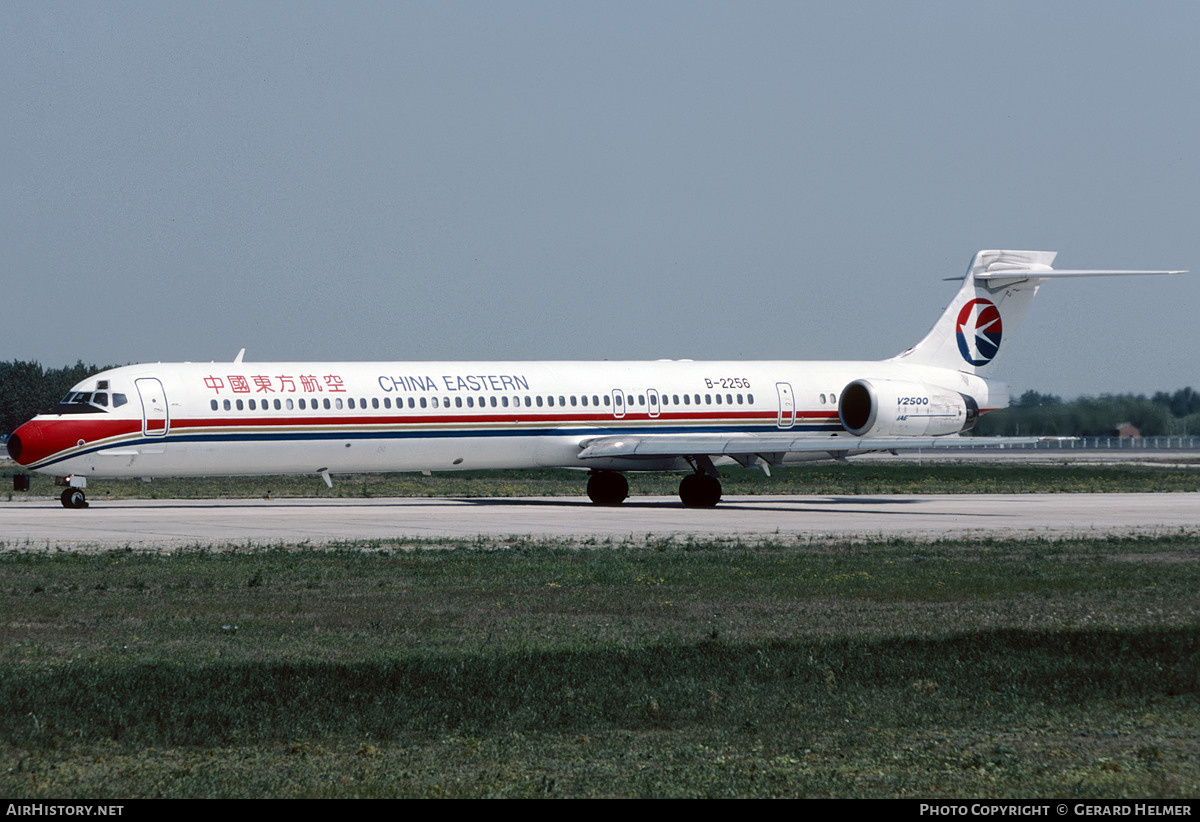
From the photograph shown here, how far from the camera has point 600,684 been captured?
11.0 meters

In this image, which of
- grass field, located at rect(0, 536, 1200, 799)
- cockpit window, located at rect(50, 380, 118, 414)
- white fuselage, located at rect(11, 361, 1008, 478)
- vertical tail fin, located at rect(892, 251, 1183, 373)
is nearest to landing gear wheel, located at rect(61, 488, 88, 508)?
white fuselage, located at rect(11, 361, 1008, 478)

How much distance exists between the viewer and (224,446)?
3397 centimetres

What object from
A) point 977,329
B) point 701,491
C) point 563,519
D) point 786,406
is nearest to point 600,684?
point 563,519

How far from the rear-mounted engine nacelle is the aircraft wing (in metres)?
1.67

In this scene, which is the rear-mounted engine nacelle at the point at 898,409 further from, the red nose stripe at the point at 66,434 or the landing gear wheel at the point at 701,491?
the red nose stripe at the point at 66,434

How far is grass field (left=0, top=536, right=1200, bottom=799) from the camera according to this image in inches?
330

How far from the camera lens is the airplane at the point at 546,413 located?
33.8 metres

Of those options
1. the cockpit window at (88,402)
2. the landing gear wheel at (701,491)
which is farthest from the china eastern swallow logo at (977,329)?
the cockpit window at (88,402)

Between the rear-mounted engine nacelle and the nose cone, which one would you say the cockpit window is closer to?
the nose cone

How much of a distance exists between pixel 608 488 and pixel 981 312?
13402mm

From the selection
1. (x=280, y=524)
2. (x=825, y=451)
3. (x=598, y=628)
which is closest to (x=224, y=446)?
(x=280, y=524)

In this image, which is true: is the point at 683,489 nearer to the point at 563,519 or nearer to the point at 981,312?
the point at 563,519

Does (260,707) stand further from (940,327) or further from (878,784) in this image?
(940,327)

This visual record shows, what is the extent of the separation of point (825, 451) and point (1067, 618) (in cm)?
2297
